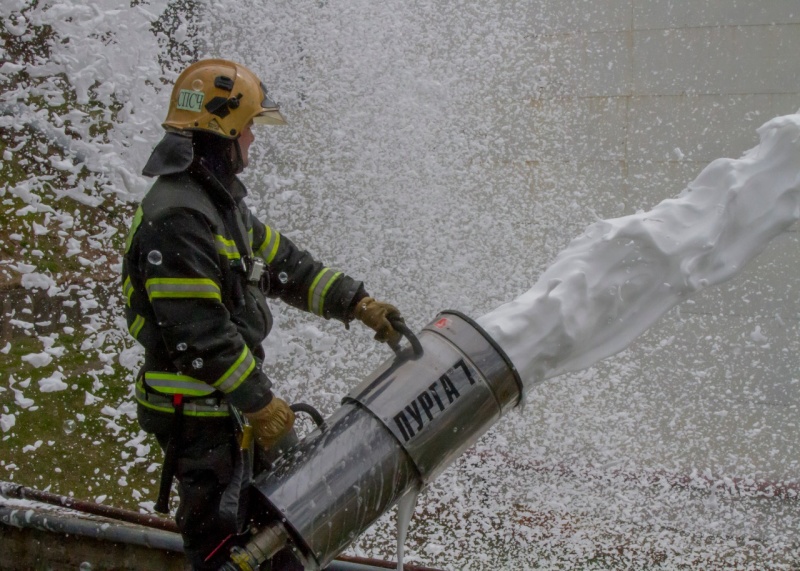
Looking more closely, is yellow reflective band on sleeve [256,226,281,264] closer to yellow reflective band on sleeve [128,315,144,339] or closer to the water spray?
yellow reflective band on sleeve [128,315,144,339]

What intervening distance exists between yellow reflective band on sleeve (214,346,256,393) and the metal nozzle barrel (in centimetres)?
21

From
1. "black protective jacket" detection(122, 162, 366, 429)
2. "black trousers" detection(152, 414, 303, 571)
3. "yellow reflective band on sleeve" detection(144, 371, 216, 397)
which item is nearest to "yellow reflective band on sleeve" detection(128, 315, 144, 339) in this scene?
"black protective jacket" detection(122, 162, 366, 429)

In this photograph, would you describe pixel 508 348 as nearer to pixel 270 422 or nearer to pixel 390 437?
pixel 390 437

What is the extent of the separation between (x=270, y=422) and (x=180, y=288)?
38 cm

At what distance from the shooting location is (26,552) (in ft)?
8.78

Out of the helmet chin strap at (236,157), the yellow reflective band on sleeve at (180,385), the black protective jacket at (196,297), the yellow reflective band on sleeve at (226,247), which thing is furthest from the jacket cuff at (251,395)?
the helmet chin strap at (236,157)

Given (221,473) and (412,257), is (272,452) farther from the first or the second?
(412,257)

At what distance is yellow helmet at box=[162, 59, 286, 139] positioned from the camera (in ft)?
6.66

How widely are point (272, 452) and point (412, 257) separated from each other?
2078 mm

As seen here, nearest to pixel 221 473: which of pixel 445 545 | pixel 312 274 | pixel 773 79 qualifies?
pixel 312 274

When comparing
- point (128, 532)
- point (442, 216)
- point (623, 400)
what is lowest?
point (623, 400)

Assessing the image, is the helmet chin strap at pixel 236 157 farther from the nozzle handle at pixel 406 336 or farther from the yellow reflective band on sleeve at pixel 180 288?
the nozzle handle at pixel 406 336

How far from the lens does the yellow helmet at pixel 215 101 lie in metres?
2.03

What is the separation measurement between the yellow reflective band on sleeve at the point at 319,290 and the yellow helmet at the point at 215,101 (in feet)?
1.60
